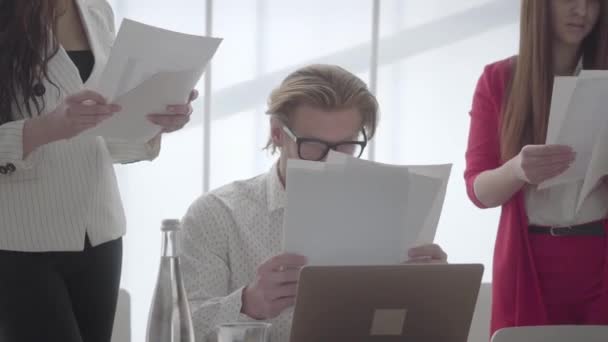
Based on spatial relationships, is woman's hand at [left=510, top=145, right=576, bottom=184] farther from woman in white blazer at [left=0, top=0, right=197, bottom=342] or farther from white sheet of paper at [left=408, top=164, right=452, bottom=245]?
woman in white blazer at [left=0, top=0, right=197, bottom=342]

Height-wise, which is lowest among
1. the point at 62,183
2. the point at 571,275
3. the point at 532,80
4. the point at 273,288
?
the point at 571,275

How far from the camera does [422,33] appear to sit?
4.12 metres

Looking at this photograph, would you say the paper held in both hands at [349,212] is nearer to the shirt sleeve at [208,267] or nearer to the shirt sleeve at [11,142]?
the shirt sleeve at [208,267]

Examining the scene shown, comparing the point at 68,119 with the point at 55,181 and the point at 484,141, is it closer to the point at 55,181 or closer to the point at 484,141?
the point at 55,181

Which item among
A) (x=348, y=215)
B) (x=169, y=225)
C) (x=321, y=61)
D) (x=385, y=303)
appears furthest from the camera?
(x=321, y=61)

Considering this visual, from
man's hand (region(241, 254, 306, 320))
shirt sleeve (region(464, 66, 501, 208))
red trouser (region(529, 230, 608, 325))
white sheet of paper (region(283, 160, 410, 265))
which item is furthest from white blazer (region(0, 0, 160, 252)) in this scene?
red trouser (region(529, 230, 608, 325))

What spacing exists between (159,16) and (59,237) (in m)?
2.14

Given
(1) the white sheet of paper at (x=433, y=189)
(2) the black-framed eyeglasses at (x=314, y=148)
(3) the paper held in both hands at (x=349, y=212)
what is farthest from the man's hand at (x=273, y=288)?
(2) the black-framed eyeglasses at (x=314, y=148)

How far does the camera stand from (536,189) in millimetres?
2246

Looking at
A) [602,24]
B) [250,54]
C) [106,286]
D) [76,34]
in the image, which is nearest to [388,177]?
[106,286]

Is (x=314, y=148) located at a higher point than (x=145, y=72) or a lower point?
lower

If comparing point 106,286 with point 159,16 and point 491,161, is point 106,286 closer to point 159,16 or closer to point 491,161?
point 491,161

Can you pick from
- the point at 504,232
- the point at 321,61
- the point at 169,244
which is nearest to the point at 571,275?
the point at 504,232

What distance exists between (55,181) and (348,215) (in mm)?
677
